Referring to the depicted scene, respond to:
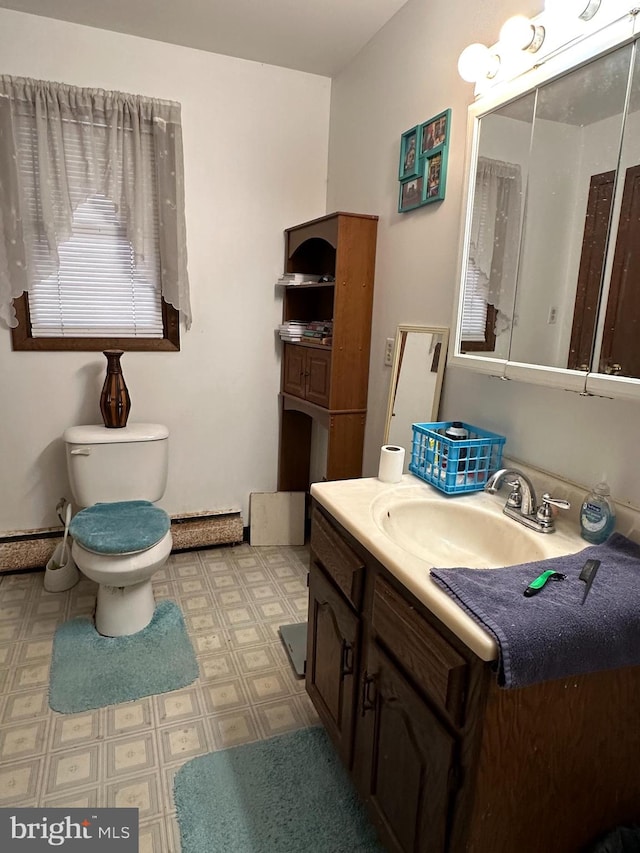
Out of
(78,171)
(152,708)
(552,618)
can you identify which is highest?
(78,171)

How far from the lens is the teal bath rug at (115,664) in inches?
69.9

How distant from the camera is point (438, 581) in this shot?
96cm

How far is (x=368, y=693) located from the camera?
4.02 ft

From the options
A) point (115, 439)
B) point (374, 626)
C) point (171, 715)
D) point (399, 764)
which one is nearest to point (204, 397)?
point (115, 439)

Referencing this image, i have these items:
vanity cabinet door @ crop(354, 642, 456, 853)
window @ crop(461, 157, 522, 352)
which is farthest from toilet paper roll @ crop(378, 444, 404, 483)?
vanity cabinet door @ crop(354, 642, 456, 853)

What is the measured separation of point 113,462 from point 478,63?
6.56 ft

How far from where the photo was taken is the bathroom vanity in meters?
0.88

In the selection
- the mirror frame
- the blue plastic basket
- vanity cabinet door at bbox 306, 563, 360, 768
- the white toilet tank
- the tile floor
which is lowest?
the tile floor

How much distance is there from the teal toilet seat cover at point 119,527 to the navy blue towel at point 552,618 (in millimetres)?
1344

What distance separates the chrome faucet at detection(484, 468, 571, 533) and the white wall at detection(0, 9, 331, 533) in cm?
170

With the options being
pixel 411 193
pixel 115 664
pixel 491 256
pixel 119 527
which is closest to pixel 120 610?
pixel 115 664

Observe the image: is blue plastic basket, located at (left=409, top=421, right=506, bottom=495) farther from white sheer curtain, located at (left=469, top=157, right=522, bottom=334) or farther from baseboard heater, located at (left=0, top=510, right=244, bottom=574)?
baseboard heater, located at (left=0, top=510, right=244, bottom=574)

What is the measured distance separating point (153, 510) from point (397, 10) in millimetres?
2204

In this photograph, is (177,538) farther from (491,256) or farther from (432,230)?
(491,256)
